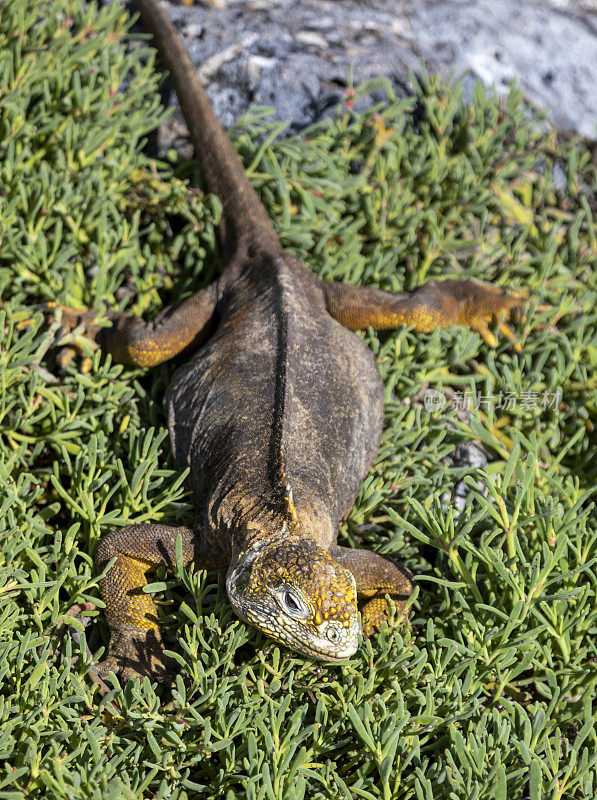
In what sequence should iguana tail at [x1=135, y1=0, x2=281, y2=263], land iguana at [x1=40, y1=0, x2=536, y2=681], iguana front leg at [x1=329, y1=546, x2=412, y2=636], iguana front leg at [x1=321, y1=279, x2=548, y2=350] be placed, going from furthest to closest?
iguana tail at [x1=135, y1=0, x2=281, y2=263] → iguana front leg at [x1=321, y1=279, x2=548, y2=350] → iguana front leg at [x1=329, y1=546, x2=412, y2=636] → land iguana at [x1=40, y1=0, x2=536, y2=681]

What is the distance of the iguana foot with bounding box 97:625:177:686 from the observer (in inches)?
122

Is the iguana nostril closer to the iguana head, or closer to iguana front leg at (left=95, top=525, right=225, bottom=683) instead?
the iguana head

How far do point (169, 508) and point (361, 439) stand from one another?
94 centimetres

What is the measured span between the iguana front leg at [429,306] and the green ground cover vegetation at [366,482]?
0.34ft

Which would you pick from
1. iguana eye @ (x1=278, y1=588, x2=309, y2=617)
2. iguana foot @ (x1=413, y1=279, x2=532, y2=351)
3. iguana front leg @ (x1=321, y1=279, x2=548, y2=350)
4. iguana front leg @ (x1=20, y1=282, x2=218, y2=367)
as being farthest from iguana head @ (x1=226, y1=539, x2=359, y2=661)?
iguana foot @ (x1=413, y1=279, x2=532, y2=351)

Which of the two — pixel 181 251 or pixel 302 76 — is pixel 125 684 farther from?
pixel 302 76

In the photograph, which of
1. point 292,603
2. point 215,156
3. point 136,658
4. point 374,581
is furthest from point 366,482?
point 215,156

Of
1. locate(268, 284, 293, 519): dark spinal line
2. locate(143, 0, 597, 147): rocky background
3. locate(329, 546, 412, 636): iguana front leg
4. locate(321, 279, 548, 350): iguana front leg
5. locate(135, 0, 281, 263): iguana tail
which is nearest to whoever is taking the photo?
locate(268, 284, 293, 519): dark spinal line

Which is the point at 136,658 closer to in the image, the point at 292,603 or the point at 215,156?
the point at 292,603

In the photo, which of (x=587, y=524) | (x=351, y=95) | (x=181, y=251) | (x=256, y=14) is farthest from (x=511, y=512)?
(x=256, y=14)

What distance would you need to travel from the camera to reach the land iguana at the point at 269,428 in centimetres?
285

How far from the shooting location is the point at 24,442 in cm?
361

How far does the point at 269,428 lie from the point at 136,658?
1.08 metres

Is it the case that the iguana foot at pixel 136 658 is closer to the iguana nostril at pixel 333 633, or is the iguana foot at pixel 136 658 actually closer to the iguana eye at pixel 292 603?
the iguana eye at pixel 292 603
